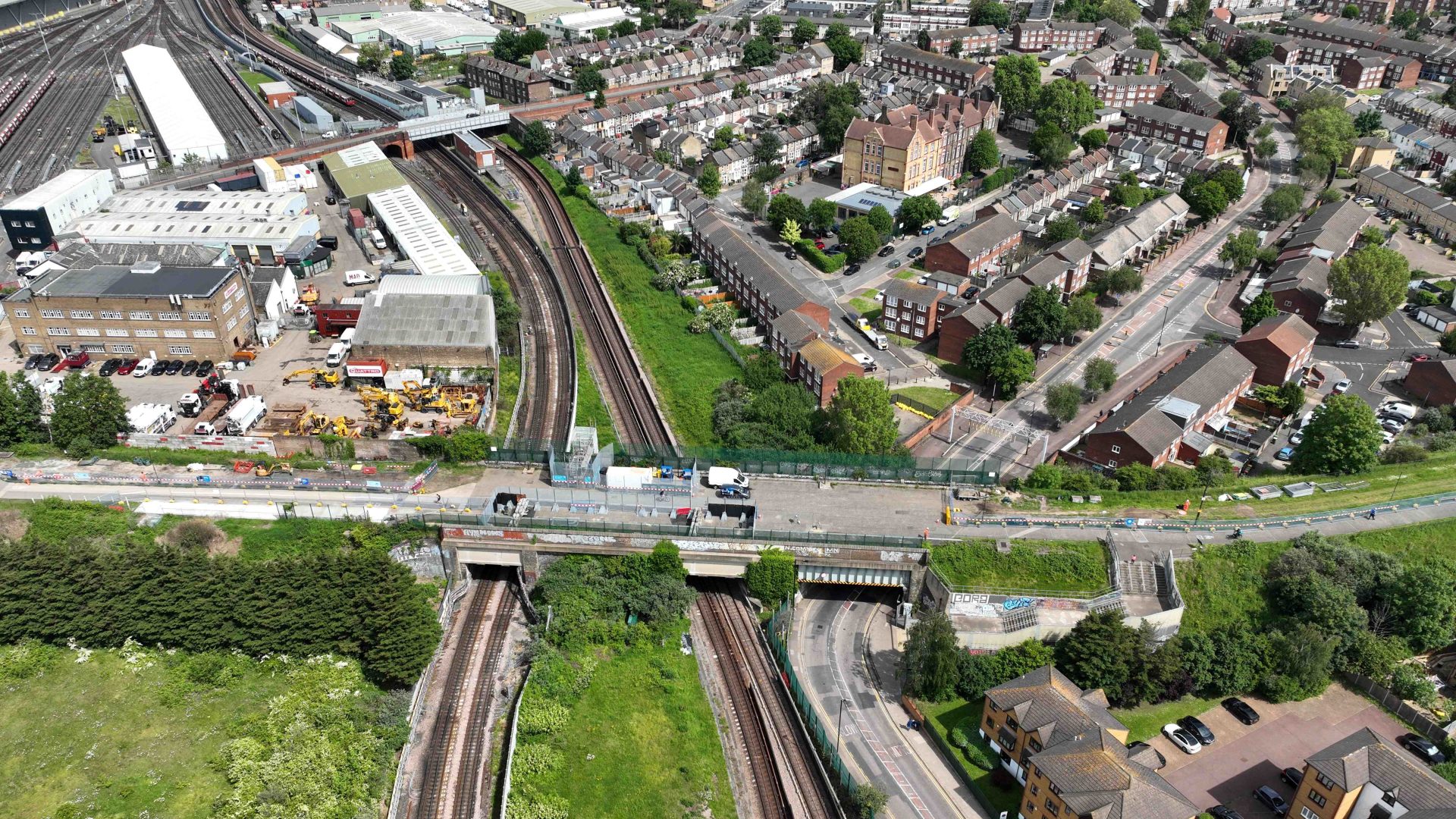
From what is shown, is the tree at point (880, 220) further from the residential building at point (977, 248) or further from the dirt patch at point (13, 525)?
the dirt patch at point (13, 525)

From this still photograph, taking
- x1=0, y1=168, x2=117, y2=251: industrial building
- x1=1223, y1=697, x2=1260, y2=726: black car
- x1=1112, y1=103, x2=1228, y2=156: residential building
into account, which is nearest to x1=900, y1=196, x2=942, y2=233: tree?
x1=1112, y1=103, x2=1228, y2=156: residential building

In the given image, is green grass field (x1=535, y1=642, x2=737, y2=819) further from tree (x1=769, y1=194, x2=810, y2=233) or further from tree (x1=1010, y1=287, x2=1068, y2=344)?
tree (x1=769, y1=194, x2=810, y2=233)

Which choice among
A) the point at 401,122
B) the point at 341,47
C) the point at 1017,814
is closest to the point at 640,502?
the point at 1017,814

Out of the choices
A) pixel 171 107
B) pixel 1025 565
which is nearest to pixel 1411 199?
pixel 1025 565

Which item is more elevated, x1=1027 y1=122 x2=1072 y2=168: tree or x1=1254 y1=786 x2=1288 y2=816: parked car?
x1=1027 y1=122 x2=1072 y2=168: tree

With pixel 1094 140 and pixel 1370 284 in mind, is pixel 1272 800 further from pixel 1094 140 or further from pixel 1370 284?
pixel 1094 140

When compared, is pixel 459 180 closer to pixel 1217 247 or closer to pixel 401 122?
pixel 401 122

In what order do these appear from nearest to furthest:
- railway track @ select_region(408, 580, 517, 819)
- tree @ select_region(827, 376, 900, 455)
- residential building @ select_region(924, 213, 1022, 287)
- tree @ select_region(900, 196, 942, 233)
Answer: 1. railway track @ select_region(408, 580, 517, 819)
2. tree @ select_region(827, 376, 900, 455)
3. residential building @ select_region(924, 213, 1022, 287)
4. tree @ select_region(900, 196, 942, 233)
